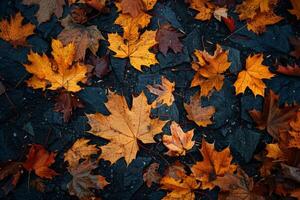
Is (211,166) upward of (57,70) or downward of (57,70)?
downward

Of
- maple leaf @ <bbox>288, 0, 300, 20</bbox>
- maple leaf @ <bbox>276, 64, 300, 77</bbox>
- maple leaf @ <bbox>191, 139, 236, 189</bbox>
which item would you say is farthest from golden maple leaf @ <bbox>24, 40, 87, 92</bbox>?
maple leaf @ <bbox>288, 0, 300, 20</bbox>

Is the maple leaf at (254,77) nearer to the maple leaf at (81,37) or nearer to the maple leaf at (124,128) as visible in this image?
the maple leaf at (124,128)

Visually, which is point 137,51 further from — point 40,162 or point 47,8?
point 40,162

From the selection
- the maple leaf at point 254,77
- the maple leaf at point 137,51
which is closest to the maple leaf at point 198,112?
the maple leaf at point 254,77

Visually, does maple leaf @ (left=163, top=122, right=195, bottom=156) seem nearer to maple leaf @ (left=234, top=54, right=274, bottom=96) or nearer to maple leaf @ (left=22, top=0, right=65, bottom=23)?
maple leaf @ (left=234, top=54, right=274, bottom=96)

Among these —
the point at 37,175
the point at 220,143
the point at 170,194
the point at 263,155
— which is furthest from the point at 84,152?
the point at 263,155

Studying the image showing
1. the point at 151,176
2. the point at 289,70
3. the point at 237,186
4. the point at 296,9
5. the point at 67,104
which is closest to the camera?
the point at 237,186

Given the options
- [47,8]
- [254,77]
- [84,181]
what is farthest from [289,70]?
[47,8]
